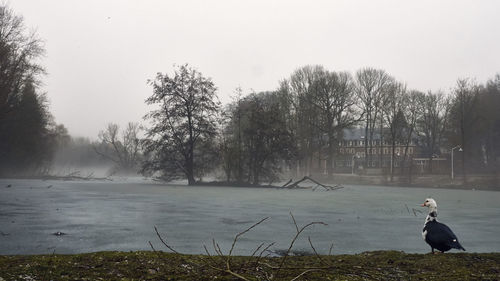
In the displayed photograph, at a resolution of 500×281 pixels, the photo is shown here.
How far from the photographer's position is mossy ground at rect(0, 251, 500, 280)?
4.75 m

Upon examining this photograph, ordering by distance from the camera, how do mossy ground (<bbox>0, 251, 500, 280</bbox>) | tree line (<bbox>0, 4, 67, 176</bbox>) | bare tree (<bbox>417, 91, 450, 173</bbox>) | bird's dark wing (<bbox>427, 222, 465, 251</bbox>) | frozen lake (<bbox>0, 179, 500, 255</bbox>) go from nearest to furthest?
mossy ground (<bbox>0, 251, 500, 280</bbox>) → bird's dark wing (<bbox>427, 222, 465, 251</bbox>) → frozen lake (<bbox>0, 179, 500, 255</bbox>) → tree line (<bbox>0, 4, 67, 176</bbox>) → bare tree (<bbox>417, 91, 450, 173</bbox>)

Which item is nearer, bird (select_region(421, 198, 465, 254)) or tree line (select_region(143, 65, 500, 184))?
bird (select_region(421, 198, 465, 254))

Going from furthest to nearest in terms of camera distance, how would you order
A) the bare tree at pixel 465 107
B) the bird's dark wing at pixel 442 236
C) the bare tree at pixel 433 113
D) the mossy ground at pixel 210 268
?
the bare tree at pixel 433 113
the bare tree at pixel 465 107
the bird's dark wing at pixel 442 236
the mossy ground at pixel 210 268

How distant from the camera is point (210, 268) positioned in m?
5.12

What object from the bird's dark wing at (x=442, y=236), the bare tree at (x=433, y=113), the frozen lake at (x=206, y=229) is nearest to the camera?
the bird's dark wing at (x=442, y=236)

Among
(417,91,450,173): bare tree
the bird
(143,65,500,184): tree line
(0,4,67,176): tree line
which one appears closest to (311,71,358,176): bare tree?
(143,65,500,184): tree line

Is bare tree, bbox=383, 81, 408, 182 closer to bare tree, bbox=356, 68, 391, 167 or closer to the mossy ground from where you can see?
bare tree, bbox=356, 68, 391, 167

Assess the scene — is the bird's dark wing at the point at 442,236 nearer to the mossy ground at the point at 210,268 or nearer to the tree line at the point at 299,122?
the mossy ground at the point at 210,268

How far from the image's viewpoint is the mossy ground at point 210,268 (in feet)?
15.6

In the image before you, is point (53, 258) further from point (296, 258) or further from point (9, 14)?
point (9, 14)

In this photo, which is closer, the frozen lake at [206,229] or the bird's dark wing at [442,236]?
the bird's dark wing at [442,236]

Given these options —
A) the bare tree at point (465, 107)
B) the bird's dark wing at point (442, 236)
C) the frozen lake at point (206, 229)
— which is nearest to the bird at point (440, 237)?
the bird's dark wing at point (442, 236)

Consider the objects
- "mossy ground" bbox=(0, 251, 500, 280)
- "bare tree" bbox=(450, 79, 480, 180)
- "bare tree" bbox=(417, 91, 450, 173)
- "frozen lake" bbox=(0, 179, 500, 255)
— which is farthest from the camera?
"bare tree" bbox=(417, 91, 450, 173)

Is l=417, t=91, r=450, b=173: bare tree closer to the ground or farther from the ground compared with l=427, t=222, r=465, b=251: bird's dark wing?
farther from the ground
